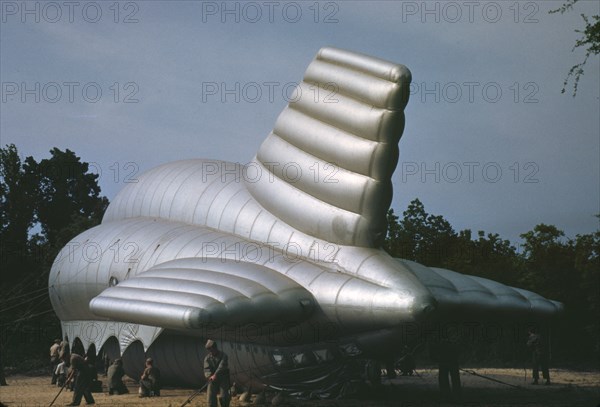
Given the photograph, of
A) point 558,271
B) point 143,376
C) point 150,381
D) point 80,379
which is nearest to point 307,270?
point 150,381

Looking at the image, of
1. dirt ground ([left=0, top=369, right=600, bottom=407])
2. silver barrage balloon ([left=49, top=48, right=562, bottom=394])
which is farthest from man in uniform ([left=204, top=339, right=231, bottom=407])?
dirt ground ([left=0, top=369, right=600, bottom=407])

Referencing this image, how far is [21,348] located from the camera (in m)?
40.7

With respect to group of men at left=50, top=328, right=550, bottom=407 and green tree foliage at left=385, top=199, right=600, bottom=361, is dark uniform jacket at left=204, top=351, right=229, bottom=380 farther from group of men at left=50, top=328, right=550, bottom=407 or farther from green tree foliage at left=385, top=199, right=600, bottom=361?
green tree foliage at left=385, top=199, right=600, bottom=361

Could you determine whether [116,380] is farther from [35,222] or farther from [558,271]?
[35,222]

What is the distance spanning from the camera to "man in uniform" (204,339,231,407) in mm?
18766

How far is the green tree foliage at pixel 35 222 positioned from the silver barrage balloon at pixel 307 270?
1907 cm

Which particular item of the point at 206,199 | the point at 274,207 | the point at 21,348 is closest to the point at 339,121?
the point at 274,207

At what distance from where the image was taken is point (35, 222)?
199ft

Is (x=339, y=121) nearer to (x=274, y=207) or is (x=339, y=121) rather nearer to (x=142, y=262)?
(x=274, y=207)

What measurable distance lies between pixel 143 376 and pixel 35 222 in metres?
40.3

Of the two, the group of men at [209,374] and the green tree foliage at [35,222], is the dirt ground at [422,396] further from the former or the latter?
the green tree foliage at [35,222]

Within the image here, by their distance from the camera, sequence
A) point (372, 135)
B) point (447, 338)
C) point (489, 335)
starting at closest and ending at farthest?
1. point (372, 135)
2. point (447, 338)
3. point (489, 335)

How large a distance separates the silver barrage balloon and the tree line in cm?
1237

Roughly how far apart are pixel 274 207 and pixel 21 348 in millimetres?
23903
